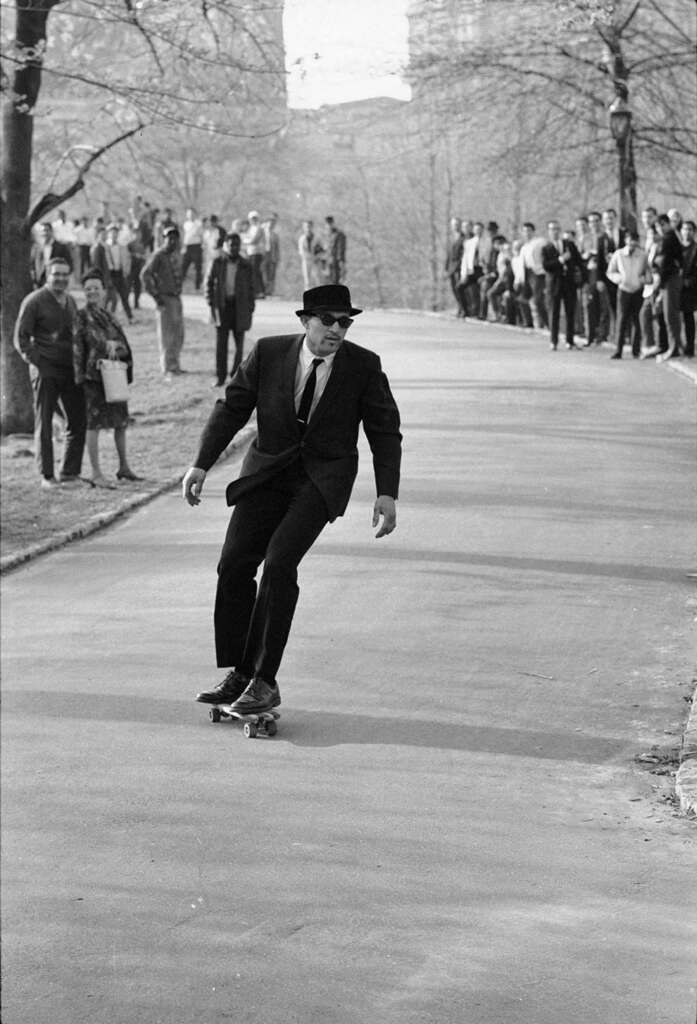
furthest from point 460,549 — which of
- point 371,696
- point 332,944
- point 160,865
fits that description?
point 332,944

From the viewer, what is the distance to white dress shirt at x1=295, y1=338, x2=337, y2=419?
2.50m

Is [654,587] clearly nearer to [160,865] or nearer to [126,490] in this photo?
[160,865]

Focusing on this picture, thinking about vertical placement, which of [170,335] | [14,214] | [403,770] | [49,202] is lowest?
[403,770]

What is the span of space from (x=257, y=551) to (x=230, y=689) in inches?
23.8

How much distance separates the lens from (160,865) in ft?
40.1

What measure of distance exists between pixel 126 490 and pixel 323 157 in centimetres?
6653

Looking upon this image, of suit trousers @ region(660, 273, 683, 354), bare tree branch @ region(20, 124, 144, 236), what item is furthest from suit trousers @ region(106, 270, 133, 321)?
suit trousers @ region(660, 273, 683, 354)

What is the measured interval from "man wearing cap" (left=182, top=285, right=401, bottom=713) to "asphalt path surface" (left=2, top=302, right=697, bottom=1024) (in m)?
3.77

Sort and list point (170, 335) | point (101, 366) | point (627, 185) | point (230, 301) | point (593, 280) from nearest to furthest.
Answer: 1. point (101, 366)
2. point (230, 301)
3. point (593, 280)
4. point (627, 185)
5. point (170, 335)

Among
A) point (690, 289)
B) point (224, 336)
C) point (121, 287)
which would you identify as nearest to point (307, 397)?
point (690, 289)

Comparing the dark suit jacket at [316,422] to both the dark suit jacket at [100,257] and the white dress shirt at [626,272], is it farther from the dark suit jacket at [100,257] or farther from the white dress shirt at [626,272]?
the dark suit jacket at [100,257]

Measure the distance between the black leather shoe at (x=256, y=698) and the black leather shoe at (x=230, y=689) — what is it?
0.07 feet

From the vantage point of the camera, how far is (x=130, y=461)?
23.4m

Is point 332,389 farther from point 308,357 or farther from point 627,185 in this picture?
point 627,185
